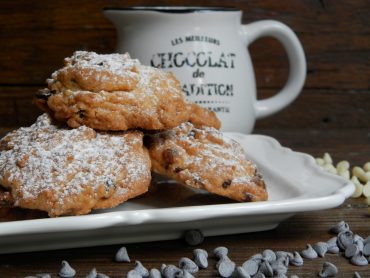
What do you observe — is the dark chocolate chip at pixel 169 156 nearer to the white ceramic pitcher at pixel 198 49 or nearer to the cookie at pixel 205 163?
the cookie at pixel 205 163

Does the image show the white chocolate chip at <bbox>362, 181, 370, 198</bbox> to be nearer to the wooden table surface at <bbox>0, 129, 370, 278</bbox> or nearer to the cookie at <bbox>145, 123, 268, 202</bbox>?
the wooden table surface at <bbox>0, 129, 370, 278</bbox>

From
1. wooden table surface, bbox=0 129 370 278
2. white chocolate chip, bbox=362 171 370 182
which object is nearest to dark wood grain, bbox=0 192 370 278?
wooden table surface, bbox=0 129 370 278

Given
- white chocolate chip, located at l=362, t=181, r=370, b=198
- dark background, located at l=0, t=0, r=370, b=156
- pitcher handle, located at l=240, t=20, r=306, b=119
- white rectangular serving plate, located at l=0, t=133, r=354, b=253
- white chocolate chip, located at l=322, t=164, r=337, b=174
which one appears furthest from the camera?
dark background, located at l=0, t=0, r=370, b=156

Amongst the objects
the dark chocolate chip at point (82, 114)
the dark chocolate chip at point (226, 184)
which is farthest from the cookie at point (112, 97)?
the dark chocolate chip at point (226, 184)

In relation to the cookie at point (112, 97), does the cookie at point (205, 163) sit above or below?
below

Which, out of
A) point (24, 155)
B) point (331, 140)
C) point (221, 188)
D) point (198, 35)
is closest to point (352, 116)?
point (331, 140)

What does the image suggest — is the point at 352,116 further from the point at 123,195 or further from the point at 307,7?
the point at 123,195
